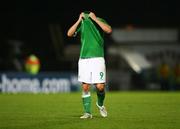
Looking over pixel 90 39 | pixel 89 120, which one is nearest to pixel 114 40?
pixel 90 39

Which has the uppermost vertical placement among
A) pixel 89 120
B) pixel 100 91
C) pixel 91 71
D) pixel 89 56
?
pixel 89 56

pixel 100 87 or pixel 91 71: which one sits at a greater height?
pixel 91 71

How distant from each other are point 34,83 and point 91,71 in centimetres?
1753

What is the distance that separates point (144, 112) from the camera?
1516 cm

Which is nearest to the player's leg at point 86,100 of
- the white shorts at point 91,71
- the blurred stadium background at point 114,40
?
the white shorts at point 91,71

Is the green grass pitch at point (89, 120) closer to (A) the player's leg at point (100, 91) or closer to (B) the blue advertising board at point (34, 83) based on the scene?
(A) the player's leg at point (100, 91)

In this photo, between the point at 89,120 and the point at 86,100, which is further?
the point at 86,100

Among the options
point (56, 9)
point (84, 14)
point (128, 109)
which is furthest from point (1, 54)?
point (84, 14)

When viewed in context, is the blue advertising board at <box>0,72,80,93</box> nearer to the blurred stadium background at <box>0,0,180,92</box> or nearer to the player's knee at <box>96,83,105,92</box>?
the blurred stadium background at <box>0,0,180,92</box>

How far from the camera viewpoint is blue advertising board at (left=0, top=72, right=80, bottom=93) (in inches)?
1182

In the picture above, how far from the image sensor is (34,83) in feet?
100

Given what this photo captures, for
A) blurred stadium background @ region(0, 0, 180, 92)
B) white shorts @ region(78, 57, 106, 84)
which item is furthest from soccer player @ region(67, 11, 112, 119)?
blurred stadium background @ region(0, 0, 180, 92)

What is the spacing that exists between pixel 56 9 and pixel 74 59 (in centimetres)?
427

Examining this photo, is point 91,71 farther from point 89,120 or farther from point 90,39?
point 89,120
